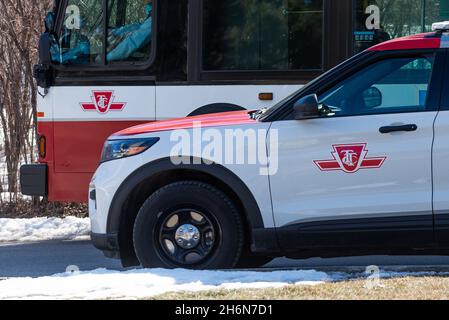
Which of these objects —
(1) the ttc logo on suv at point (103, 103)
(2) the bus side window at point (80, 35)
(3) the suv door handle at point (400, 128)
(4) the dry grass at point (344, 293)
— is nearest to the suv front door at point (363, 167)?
(3) the suv door handle at point (400, 128)

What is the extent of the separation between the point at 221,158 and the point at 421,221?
1.58 meters

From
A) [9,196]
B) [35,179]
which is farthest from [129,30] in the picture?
[9,196]

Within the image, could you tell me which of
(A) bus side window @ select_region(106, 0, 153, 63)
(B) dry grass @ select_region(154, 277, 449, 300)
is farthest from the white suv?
(A) bus side window @ select_region(106, 0, 153, 63)

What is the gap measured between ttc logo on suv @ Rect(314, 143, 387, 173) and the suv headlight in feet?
4.64

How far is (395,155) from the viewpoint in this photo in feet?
22.5

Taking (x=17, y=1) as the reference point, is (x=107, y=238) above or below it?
below

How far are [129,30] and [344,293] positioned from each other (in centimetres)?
498

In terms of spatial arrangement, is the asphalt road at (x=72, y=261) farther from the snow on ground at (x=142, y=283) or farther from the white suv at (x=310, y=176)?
the snow on ground at (x=142, y=283)

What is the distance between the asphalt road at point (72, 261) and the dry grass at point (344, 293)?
0.84m

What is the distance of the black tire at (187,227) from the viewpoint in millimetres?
7184
